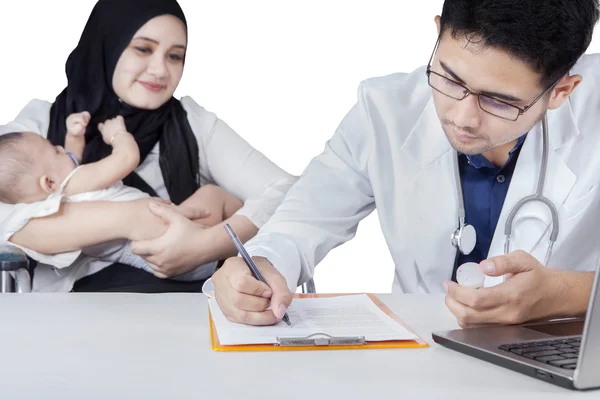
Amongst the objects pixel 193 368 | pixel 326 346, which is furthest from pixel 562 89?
pixel 193 368

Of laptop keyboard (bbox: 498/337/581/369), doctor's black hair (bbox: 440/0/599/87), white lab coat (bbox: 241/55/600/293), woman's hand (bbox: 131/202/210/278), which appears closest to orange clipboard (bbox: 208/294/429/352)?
laptop keyboard (bbox: 498/337/581/369)

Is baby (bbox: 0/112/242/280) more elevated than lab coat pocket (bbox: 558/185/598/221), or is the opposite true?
lab coat pocket (bbox: 558/185/598/221)

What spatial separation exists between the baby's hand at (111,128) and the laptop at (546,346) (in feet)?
4.77

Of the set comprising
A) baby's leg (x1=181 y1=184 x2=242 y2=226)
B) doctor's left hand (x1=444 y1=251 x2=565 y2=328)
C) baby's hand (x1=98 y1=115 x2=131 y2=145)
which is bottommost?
baby's leg (x1=181 y1=184 x2=242 y2=226)

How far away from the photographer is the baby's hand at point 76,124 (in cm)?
218

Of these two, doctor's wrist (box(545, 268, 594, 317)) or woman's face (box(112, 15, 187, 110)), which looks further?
woman's face (box(112, 15, 187, 110))

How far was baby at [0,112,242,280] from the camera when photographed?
6.65ft

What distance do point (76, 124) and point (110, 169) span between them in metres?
0.19

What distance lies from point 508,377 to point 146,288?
136 centimetres

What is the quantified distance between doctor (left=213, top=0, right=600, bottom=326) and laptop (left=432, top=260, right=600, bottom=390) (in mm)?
42

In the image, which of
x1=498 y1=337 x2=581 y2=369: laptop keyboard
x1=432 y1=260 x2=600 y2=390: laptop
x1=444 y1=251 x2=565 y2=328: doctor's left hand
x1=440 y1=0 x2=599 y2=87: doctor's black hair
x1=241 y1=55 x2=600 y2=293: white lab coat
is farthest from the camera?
x1=241 y1=55 x2=600 y2=293: white lab coat

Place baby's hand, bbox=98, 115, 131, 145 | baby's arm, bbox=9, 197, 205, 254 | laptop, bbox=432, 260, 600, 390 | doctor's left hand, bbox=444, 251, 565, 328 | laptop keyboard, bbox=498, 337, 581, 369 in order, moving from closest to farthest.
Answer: laptop, bbox=432, 260, 600, 390 < laptop keyboard, bbox=498, 337, 581, 369 < doctor's left hand, bbox=444, 251, 565, 328 < baby's arm, bbox=9, 197, 205, 254 < baby's hand, bbox=98, 115, 131, 145

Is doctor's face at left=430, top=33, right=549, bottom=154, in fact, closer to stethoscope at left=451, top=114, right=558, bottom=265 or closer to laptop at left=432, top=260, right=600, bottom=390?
stethoscope at left=451, top=114, right=558, bottom=265

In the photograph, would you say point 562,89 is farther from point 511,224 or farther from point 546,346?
point 546,346
